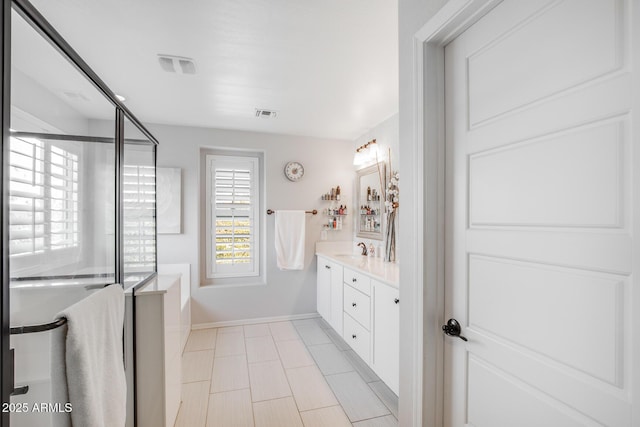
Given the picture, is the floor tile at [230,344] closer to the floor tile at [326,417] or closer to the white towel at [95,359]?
the floor tile at [326,417]

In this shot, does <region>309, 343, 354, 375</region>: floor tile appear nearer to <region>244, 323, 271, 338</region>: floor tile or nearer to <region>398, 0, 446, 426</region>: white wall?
<region>244, 323, 271, 338</region>: floor tile

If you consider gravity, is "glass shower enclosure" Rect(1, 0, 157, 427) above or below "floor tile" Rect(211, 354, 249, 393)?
above

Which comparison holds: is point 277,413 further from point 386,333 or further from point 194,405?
point 386,333

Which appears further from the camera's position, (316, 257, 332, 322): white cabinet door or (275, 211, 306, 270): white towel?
(275, 211, 306, 270): white towel

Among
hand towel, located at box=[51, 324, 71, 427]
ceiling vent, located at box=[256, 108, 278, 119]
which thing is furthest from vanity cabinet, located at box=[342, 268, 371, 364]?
hand towel, located at box=[51, 324, 71, 427]

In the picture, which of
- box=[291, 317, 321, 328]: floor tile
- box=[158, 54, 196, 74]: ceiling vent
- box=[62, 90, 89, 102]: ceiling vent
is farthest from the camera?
box=[291, 317, 321, 328]: floor tile

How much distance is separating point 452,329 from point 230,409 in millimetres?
1792

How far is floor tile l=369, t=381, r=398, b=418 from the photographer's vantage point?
2233 mm

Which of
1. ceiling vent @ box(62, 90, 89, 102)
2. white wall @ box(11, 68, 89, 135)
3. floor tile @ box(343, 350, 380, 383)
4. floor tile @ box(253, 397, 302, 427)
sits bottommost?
floor tile @ box(253, 397, 302, 427)

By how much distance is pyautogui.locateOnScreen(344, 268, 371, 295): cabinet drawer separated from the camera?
2.66 m

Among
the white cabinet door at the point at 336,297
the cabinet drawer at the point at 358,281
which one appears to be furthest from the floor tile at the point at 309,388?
the cabinet drawer at the point at 358,281

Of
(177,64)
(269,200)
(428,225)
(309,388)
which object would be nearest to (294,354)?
(309,388)

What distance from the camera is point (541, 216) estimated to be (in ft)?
3.08

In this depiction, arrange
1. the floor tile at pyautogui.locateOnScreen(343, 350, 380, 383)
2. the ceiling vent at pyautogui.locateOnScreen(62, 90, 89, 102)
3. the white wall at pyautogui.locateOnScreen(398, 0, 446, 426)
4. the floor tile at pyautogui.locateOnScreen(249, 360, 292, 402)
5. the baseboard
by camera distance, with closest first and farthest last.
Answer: the ceiling vent at pyautogui.locateOnScreen(62, 90, 89, 102) → the white wall at pyautogui.locateOnScreen(398, 0, 446, 426) → the floor tile at pyautogui.locateOnScreen(249, 360, 292, 402) → the floor tile at pyautogui.locateOnScreen(343, 350, 380, 383) → the baseboard
